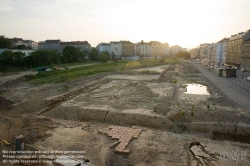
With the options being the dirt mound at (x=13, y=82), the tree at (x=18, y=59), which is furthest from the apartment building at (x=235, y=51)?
the tree at (x=18, y=59)

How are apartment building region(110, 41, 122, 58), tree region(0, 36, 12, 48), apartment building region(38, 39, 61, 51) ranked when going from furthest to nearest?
apartment building region(110, 41, 122, 58), apartment building region(38, 39, 61, 51), tree region(0, 36, 12, 48)

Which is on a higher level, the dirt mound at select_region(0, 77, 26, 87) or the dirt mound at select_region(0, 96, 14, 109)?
the dirt mound at select_region(0, 77, 26, 87)

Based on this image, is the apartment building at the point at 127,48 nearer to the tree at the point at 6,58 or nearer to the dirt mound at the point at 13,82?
the tree at the point at 6,58

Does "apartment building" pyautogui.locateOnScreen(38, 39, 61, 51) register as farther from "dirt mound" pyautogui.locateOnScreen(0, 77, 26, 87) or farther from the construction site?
the construction site

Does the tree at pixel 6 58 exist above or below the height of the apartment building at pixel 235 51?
below

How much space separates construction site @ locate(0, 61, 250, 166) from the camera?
10.3 m

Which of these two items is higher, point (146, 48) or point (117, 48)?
point (146, 48)

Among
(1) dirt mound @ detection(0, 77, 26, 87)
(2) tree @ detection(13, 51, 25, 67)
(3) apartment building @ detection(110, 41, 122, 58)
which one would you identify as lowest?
(1) dirt mound @ detection(0, 77, 26, 87)

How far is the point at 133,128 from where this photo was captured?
13.6 meters

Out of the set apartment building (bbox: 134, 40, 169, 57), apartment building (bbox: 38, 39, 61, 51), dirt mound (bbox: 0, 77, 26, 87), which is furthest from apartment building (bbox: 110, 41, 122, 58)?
dirt mound (bbox: 0, 77, 26, 87)

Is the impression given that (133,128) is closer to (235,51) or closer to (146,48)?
(235,51)

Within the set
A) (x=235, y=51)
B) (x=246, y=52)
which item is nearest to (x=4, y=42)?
(x=246, y=52)

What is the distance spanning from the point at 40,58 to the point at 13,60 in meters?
6.77

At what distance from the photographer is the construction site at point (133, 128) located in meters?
10.3
